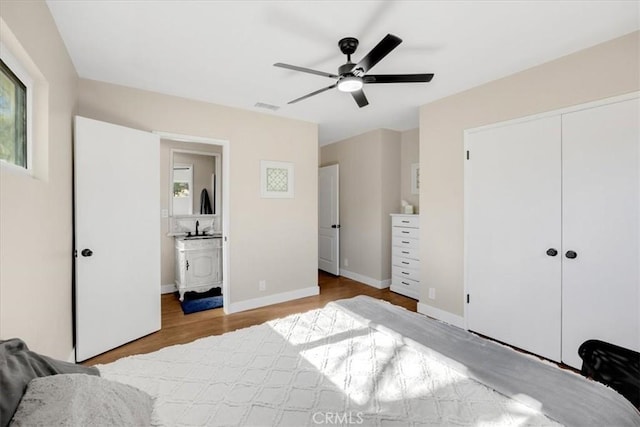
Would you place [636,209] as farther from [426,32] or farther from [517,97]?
[426,32]

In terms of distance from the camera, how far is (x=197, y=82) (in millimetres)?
→ 2826

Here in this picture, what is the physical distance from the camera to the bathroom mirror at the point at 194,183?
4.29 meters

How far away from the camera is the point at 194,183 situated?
4441 mm

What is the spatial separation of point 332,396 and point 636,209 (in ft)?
7.98

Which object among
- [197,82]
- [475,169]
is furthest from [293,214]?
[475,169]

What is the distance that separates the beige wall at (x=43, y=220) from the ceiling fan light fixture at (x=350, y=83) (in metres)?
1.70

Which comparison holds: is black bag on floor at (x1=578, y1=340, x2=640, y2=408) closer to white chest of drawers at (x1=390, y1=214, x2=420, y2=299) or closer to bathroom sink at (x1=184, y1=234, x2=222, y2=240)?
white chest of drawers at (x1=390, y1=214, x2=420, y2=299)

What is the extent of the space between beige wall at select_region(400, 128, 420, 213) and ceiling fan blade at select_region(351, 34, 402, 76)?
2749 mm

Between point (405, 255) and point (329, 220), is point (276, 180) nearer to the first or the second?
point (329, 220)

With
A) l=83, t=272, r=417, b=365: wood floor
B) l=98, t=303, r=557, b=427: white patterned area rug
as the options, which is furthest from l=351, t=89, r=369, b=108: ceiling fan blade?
l=83, t=272, r=417, b=365: wood floor

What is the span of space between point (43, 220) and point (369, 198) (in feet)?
12.7

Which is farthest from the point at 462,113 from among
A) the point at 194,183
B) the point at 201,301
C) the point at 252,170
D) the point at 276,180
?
the point at 201,301

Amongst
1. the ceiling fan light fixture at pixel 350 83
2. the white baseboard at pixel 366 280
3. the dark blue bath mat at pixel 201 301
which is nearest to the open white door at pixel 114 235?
the dark blue bath mat at pixel 201 301

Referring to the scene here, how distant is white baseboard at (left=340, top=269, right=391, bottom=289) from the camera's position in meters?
4.57
